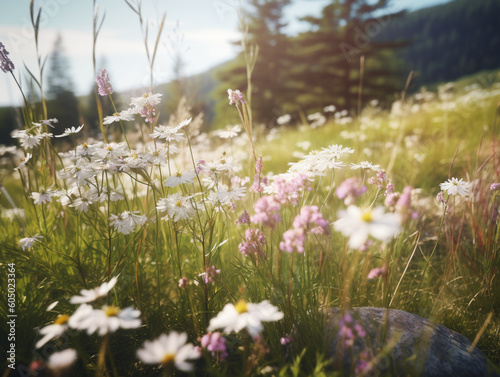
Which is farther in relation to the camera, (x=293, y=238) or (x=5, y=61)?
(x=5, y=61)

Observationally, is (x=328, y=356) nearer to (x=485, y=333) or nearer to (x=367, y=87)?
(x=485, y=333)

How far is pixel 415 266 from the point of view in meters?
1.86

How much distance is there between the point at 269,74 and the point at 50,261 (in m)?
20.4

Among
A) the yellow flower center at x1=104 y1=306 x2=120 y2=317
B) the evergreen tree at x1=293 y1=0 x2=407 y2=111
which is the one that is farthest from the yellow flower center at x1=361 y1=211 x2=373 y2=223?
the evergreen tree at x1=293 y1=0 x2=407 y2=111

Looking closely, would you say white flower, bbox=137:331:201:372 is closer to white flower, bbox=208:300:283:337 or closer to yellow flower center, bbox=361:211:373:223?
white flower, bbox=208:300:283:337

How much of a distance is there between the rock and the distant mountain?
210 ft

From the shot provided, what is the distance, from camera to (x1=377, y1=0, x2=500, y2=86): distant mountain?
5584 cm

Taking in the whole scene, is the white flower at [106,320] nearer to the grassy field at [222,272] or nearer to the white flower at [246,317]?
the grassy field at [222,272]

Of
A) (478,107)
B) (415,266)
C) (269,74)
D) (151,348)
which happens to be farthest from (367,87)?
(151,348)

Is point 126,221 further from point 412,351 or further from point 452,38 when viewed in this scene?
point 452,38

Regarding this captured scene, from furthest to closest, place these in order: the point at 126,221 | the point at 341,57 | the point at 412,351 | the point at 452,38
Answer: the point at 452,38, the point at 341,57, the point at 126,221, the point at 412,351

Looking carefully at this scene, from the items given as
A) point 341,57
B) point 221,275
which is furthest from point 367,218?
point 341,57

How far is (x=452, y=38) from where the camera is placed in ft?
212

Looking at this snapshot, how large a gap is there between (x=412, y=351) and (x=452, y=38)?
85659 millimetres
